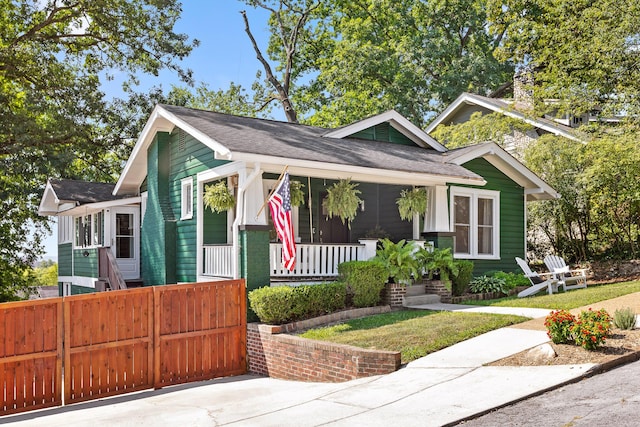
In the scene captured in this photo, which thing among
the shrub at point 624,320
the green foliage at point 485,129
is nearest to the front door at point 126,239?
the green foliage at point 485,129

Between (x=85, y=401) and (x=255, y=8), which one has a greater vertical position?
(x=255, y=8)

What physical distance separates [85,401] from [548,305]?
9.04 metres

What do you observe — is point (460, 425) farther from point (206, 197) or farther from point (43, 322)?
point (206, 197)

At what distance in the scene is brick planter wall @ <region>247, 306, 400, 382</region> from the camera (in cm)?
850

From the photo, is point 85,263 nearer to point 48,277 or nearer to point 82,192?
point 82,192

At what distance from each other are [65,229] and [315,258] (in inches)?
515

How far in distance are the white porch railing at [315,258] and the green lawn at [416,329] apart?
1686 millimetres

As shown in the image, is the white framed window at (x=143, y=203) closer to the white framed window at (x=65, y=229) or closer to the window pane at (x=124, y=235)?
the window pane at (x=124, y=235)

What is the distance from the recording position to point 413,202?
14.2 metres

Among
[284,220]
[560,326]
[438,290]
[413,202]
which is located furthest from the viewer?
[413,202]

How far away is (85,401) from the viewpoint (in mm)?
9719

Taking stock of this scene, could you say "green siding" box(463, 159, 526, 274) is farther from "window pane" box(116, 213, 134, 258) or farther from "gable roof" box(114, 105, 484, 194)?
"window pane" box(116, 213, 134, 258)

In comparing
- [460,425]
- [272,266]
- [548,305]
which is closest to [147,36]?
[272,266]

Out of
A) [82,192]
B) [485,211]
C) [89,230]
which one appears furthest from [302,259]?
[82,192]
